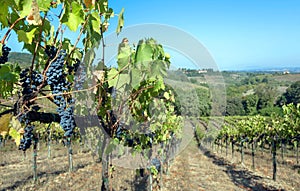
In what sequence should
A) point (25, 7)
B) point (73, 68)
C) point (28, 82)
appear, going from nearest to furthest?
point (25, 7) < point (28, 82) < point (73, 68)

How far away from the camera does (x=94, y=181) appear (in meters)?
11.5

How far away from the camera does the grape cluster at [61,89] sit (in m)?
2.29

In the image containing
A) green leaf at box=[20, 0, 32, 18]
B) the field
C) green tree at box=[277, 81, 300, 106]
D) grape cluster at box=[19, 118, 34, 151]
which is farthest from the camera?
green tree at box=[277, 81, 300, 106]

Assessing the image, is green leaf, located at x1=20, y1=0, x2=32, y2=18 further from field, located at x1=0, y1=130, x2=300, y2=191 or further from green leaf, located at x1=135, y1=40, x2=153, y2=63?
field, located at x1=0, y1=130, x2=300, y2=191

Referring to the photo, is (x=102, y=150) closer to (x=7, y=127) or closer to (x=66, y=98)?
(x=66, y=98)

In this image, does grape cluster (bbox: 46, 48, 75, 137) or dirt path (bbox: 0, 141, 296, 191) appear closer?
grape cluster (bbox: 46, 48, 75, 137)

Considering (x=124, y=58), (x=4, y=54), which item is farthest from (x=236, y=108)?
(x=4, y=54)

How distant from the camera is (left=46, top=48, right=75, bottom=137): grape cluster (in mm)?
2287

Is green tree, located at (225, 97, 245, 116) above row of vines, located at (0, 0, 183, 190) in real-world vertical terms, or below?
below

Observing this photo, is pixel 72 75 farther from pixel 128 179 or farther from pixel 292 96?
pixel 292 96

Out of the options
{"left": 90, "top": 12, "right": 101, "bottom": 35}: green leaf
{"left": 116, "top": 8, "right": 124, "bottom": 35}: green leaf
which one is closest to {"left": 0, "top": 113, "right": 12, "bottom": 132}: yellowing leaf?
{"left": 90, "top": 12, "right": 101, "bottom": 35}: green leaf

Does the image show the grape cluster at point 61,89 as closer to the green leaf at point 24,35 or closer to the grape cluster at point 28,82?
the grape cluster at point 28,82

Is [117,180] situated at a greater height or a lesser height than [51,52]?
lesser

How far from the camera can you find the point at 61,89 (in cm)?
237
